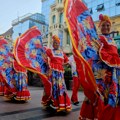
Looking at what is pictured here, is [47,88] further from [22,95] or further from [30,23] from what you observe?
[30,23]

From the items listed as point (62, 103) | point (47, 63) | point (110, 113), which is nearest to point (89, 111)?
point (110, 113)

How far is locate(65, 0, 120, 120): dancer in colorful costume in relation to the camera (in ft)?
11.9

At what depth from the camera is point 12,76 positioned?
316 inches

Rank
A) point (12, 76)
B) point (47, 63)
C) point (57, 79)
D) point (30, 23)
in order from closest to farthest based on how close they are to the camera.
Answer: point (57, 79) → point (47, 63) → point (12, 76) → point (30, 23)

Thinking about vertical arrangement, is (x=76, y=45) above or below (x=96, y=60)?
above

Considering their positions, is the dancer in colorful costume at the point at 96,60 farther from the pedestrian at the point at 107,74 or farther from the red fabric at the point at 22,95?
the red fabric at the point at 22,95

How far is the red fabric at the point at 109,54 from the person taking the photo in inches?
149

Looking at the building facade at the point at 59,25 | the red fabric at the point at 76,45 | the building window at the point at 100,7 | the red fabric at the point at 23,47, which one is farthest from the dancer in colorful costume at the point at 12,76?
the building window at the point at 100,7

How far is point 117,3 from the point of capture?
23.2m

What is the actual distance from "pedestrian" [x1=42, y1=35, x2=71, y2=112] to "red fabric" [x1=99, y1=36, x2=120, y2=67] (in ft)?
7.28

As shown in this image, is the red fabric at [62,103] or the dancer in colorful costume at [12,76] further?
the dancer in colorful costume at [12,76]

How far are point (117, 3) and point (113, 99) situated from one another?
20621 millimetres

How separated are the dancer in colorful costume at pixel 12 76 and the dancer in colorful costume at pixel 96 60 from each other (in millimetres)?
3890

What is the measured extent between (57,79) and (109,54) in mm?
2311
